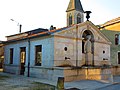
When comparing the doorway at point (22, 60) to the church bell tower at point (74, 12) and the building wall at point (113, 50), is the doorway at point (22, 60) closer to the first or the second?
the building wall at point (113, 50)

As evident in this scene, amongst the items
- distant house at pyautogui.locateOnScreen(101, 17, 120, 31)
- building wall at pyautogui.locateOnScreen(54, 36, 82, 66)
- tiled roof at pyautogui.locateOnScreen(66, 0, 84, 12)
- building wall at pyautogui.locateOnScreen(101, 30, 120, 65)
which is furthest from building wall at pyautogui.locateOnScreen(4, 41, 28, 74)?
tiled roof at pyautogui.locateOnScreen(66, 0, 84, 12)

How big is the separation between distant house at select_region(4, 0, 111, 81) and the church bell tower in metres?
16.8

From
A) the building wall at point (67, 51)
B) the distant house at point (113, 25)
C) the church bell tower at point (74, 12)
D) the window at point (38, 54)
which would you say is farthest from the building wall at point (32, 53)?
the church bell tower at point (74, 12)

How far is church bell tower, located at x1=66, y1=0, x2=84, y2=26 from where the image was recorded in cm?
3759

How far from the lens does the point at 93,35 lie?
1977cm

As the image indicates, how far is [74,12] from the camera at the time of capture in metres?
38.1

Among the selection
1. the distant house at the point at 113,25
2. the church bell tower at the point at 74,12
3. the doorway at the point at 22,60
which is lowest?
the doorway at the point at 22,60

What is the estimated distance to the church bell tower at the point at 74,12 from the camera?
3759 centimetres

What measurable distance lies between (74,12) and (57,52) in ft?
76.9

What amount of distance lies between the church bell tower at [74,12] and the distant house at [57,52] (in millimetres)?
16848

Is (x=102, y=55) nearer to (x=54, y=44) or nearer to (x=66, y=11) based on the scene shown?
(x=54, y=44)

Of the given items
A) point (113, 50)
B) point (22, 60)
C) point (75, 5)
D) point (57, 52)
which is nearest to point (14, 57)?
point (22, 60)

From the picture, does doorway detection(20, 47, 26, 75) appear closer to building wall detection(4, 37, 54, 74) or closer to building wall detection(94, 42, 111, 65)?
building wall detection(4, 37, 54, 74)

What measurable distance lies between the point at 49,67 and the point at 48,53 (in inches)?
49.7
